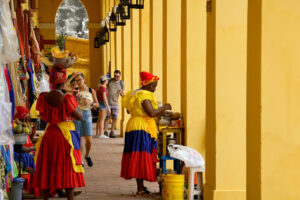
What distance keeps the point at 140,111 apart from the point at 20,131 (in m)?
2.61

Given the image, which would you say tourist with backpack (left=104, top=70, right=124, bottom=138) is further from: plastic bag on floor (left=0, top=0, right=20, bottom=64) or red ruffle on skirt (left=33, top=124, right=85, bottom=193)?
plastic bag on floor (left=0, top=0, right=20, bottom=64)

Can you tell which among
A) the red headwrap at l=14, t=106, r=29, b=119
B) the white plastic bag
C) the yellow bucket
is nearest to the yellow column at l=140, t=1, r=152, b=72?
the white plastic bag

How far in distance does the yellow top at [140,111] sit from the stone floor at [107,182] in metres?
0.93

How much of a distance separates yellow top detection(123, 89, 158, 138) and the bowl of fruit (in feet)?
7.99

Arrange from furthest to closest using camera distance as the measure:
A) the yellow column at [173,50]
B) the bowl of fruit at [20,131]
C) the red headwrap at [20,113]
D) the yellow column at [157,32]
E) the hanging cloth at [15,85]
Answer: the yellow column at [157,32] → the yellow column at [173,50] → the hanging cloth at [15,85] → the red headwrap at [20,113] → the bowl of fruit at [20,131]

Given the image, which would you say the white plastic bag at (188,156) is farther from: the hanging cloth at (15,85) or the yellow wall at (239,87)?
the hanging cloth at (15,85)

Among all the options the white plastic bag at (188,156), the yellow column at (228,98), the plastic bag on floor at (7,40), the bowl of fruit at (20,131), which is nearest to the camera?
the plastic bag on floor at (7,40)

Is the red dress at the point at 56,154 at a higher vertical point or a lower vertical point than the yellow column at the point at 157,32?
lower

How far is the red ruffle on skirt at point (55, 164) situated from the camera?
281 inches

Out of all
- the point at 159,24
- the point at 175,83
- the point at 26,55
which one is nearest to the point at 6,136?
the point at 26,55

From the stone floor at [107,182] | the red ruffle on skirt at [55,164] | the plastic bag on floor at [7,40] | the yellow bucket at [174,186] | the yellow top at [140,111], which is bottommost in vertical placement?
the stone floor at [107,182]

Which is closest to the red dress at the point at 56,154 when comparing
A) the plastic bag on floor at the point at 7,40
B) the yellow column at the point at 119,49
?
the plastic bag on floor at the point at 7,40

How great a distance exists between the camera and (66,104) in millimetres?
7125

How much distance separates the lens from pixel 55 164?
7.15 metres
